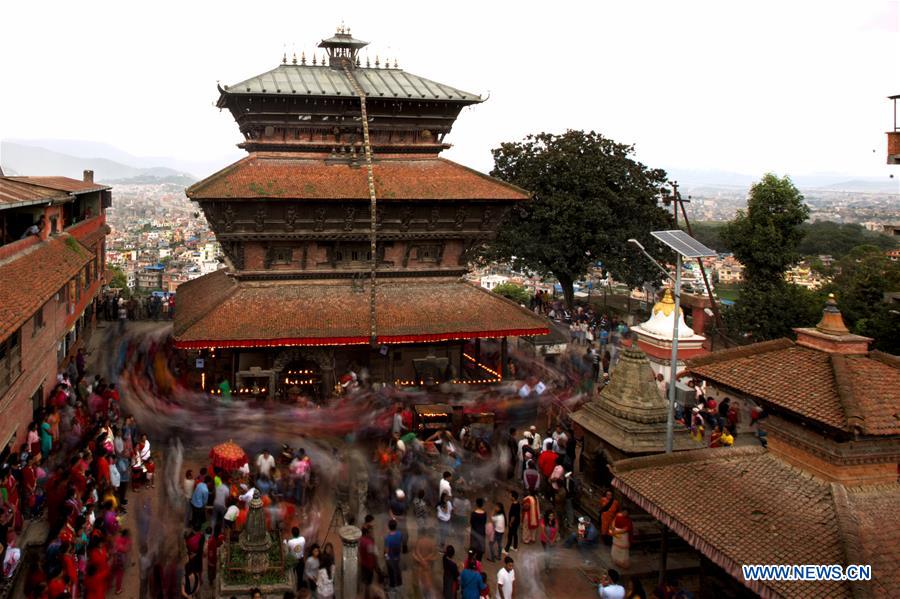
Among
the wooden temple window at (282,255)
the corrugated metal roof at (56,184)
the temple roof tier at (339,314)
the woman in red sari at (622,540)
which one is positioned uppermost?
Answer: the corrugated metal roof at (56,184)

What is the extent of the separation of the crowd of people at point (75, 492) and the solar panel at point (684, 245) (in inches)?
468

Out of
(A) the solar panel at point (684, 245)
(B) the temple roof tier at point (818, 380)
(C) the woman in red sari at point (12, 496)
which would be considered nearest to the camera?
(B) the temple roof tier at point (818, 380)

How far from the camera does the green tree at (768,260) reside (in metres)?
33.7

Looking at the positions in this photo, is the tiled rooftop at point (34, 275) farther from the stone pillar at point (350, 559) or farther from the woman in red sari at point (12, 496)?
the stone pillar at point (350, 559)

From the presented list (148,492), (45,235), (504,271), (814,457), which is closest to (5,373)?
(148,492)

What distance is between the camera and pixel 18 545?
11.6 meters

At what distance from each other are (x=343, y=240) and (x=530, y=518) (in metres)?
13.6

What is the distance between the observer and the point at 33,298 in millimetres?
14242

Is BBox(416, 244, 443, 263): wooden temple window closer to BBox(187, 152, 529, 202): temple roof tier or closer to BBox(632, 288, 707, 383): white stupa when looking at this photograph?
BBox(187, 152, 529, 202): temple roof tier

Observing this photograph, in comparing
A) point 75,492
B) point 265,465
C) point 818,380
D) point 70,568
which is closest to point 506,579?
point 818,380

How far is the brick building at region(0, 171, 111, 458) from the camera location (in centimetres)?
1412

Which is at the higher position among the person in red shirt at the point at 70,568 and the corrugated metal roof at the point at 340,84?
the corrugated metal roof at the point at 340,84

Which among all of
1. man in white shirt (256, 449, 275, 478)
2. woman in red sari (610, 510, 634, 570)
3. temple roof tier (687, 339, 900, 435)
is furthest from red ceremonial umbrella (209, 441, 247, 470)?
temple roof tier (687, 339, 900, 435)

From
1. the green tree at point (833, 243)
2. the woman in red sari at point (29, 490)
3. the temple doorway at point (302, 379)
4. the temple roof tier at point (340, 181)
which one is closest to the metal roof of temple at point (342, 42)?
the temple roof tier at point (340, 181)
